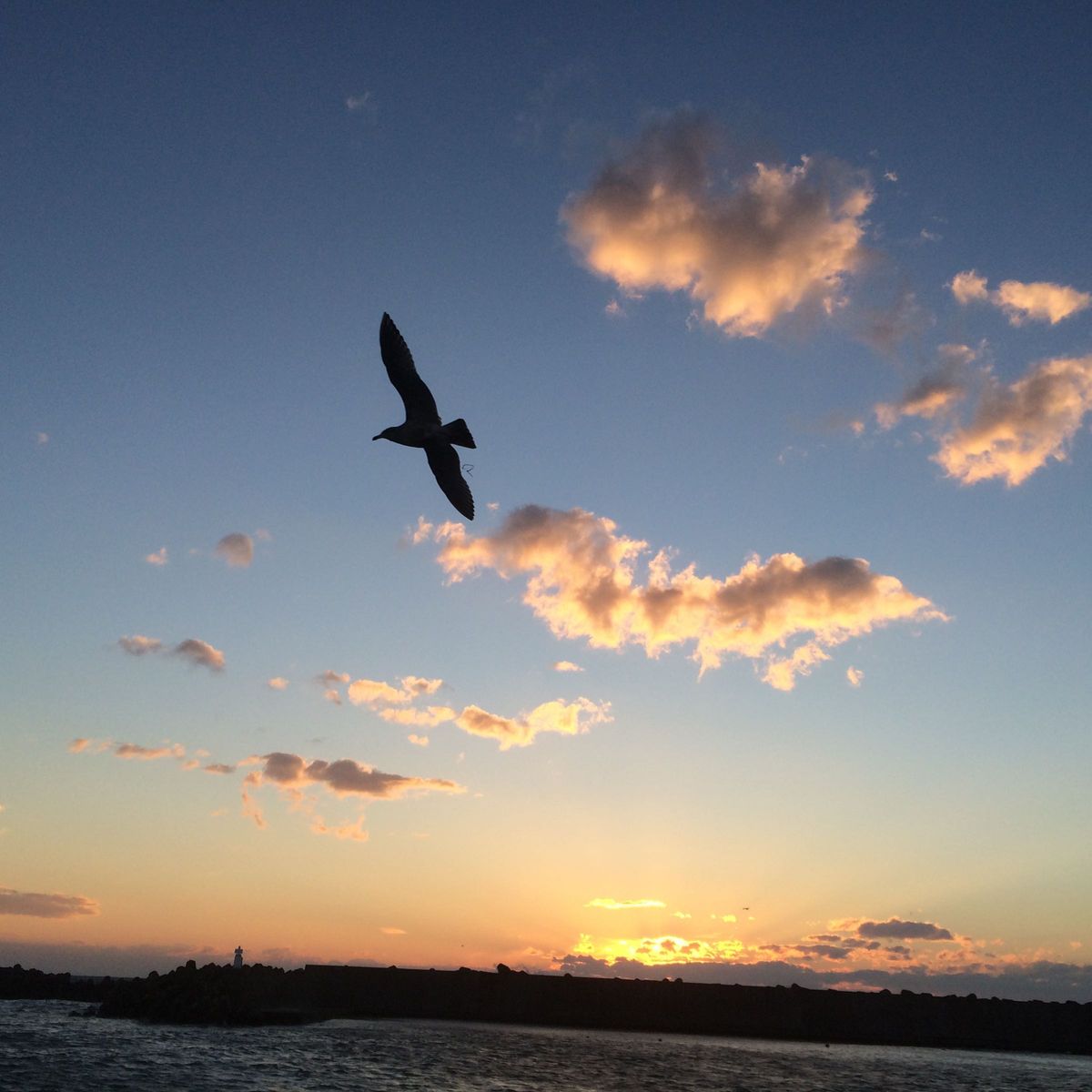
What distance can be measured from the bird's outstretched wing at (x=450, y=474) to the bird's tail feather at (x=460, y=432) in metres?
0.59

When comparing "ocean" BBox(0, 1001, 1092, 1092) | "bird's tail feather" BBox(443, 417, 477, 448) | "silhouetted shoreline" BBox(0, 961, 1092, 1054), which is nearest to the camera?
"bird's tail feather" BBox(443, 417, 477, 448)

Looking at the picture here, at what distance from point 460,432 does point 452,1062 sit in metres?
26.7

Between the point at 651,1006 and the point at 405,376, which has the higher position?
the point at 405,376

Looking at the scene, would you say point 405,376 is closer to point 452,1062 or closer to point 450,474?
point 450,474

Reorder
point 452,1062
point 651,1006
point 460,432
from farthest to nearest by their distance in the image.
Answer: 1. point 651,1006
2. point 452,1062
3. point 460,432

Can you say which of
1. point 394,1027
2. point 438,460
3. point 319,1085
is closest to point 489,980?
point 394,1027

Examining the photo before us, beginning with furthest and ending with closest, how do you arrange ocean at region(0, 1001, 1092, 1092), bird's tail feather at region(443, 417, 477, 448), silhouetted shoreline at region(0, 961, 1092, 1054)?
1. silhouetted shoreline at region(0, 961, 1092, 1054)
2. ocean at region(0, 1001, 1092, 1092)
3. bird's tail feather at region(443, 417, 477, 448)

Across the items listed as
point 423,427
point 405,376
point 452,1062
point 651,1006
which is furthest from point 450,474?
point 651,1006

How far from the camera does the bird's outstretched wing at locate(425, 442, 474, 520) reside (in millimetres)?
15191

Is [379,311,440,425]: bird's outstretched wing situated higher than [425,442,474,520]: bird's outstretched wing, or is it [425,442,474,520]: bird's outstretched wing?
[379,311,440,425]: bird's outstretched wing

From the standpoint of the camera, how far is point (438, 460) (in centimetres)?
1527

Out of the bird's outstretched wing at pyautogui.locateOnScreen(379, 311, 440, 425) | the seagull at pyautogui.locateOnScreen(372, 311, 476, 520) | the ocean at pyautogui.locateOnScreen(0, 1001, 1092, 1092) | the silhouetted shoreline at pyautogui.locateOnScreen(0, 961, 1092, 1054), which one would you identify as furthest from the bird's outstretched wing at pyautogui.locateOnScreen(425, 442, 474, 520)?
the silhouetted shoreline at pyautogui.locateOnScreen(0, 961, 1092, 1054)

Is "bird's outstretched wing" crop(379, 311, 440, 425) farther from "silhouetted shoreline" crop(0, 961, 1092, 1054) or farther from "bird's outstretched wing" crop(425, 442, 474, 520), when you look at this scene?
"silhouetted shoreline" crop(0, 961, 1092, 1054)

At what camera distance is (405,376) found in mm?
15305
